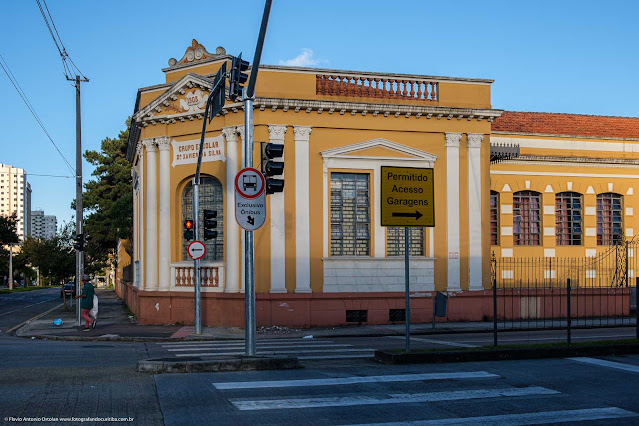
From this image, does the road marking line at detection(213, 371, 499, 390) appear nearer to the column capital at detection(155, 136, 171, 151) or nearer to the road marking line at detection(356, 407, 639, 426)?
the road marking line at detection(356, 407, 639, 426)

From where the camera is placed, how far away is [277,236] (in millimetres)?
22234

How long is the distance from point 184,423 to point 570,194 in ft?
80.2

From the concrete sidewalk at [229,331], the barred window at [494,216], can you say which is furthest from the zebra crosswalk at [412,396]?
the barred window at [494,216]

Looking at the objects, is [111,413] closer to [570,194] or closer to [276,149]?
[276,149]

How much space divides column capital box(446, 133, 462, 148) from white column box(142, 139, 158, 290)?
1019cm

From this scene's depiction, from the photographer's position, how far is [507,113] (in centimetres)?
3078

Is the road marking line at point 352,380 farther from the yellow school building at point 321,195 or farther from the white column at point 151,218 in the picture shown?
the white column at point 151,218

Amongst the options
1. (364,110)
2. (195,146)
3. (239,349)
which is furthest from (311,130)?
(239,349)

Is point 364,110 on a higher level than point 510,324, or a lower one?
higher

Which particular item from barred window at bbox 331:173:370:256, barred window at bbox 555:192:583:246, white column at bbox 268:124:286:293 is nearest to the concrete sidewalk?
white column at bbox 268:124:286:293

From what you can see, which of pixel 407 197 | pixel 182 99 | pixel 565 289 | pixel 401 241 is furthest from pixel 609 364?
pixel 182 99

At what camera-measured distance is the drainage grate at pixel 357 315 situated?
22.8 meters

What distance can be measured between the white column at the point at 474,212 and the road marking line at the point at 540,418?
15468 mm

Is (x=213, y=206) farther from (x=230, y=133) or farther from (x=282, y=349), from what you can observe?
(x=282, y=349)
